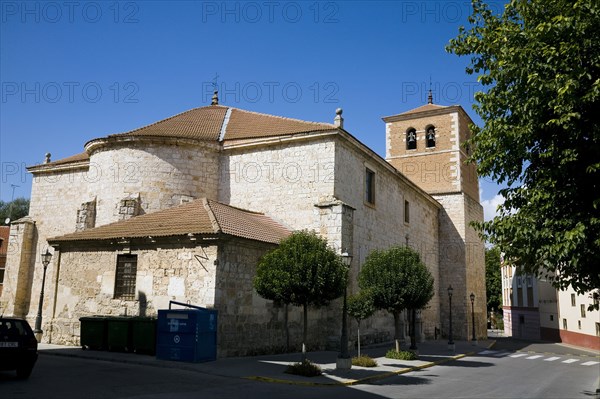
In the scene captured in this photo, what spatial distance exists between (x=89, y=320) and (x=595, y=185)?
45.4 feet

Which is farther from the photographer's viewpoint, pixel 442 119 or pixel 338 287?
pixel 442 119

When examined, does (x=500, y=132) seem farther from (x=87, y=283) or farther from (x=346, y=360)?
(x=87, y=283)

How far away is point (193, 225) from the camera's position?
14641mm

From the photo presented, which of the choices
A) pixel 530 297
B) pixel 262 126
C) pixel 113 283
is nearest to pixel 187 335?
pixel 113 283

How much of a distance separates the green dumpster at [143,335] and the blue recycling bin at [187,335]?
619 millimetres

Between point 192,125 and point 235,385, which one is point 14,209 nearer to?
point 192,125

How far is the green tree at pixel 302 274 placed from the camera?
12.5 metres

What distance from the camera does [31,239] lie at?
2380 centimetres

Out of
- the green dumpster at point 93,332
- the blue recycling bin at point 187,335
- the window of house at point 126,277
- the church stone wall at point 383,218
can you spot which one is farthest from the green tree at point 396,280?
the green dumpster at point 93,332

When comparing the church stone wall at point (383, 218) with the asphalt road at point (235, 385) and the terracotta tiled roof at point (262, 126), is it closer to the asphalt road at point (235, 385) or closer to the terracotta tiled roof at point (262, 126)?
the terracotta tiled roof at point (262, 126)

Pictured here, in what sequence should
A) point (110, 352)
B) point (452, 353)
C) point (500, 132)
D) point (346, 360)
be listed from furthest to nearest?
point (452, 353)
point (110, 352)
point (346, 360)
point (500, 132)

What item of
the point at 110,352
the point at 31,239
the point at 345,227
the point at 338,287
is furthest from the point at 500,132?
the point at 31,239

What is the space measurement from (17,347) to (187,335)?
4.20m

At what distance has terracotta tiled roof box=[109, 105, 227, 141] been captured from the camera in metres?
20.7
